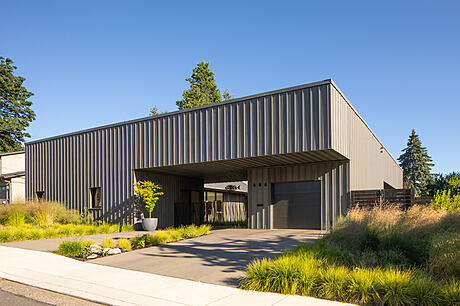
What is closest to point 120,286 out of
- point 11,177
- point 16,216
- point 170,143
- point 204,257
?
point 204,257

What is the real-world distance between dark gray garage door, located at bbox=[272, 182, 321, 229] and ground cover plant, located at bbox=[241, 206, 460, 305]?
774 centimetres

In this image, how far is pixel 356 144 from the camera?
17.7m

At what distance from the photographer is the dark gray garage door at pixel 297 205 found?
686 inches

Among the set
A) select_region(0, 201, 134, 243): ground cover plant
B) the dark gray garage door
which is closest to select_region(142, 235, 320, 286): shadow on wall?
Result: the dark gray garage door

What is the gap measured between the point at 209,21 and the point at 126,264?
10799 mm

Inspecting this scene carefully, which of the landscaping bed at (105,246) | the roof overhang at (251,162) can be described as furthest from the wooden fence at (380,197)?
the landscaping bed at (105,246)

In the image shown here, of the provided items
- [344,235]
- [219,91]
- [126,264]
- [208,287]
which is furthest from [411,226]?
[219,91]

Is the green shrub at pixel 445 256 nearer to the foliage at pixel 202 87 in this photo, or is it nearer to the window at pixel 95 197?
the window at pixel 95 197

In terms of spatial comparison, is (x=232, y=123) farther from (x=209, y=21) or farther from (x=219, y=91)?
(x=219, y=91)

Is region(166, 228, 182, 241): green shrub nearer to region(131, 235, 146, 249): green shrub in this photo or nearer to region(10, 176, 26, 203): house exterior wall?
region(131, 235, 146, 249): green shrub

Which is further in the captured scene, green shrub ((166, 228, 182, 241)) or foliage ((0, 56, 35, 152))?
foliage ((0, 56, 35, 152))

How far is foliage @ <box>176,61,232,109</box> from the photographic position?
45125 mm

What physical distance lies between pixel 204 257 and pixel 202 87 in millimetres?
37243

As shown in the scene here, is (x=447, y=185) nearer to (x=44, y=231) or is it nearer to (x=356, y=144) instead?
(x=356, y=144)
